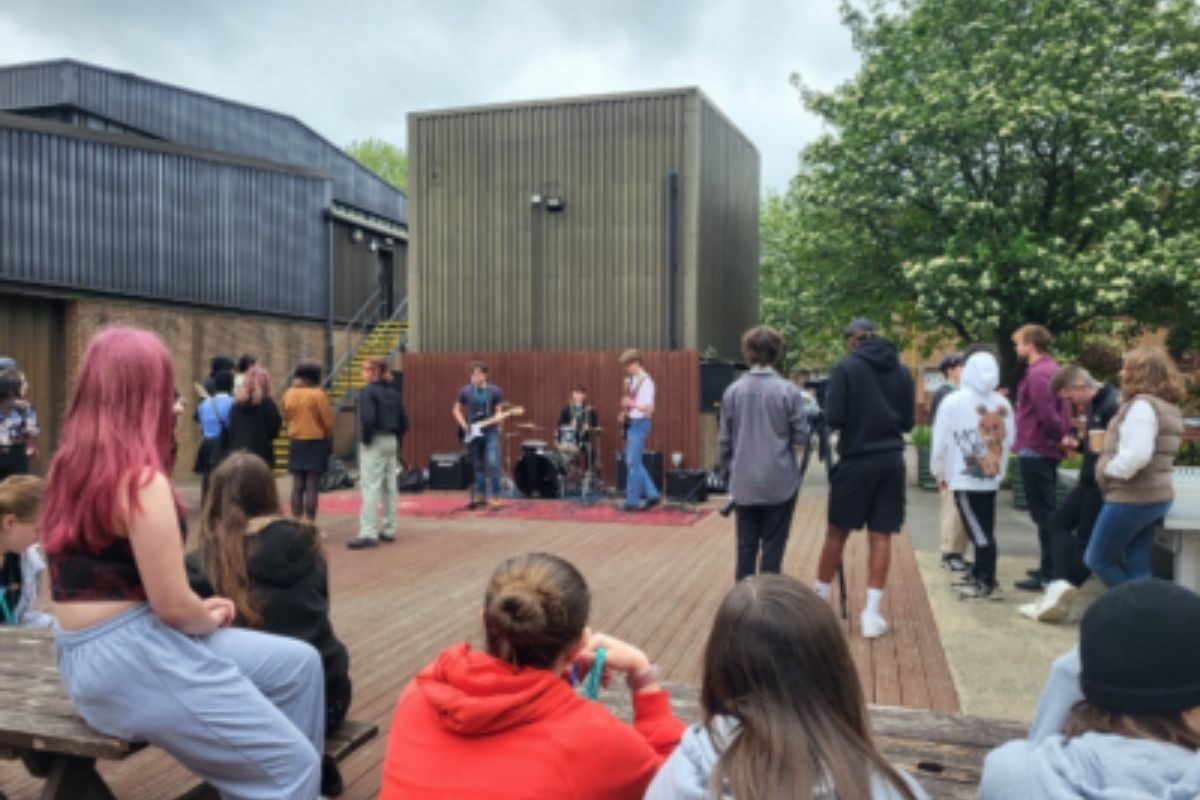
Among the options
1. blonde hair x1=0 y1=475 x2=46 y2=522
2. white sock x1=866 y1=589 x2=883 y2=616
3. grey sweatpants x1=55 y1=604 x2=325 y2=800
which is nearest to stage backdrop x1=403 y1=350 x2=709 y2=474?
white sock x1=866 y1=589 x2=883 y2=616

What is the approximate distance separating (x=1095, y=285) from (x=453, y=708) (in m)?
15.9

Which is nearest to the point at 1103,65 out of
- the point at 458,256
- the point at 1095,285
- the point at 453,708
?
the point at 1095,285

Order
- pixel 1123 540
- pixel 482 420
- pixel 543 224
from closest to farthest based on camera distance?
1. pixel 1123 540
2. pixel 482 420
3. pixel 543 224

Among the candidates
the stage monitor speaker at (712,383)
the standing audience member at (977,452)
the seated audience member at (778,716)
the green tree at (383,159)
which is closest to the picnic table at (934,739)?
the seated audience member at (778,716)

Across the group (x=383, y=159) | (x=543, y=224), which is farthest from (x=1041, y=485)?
(x=383, y=159)

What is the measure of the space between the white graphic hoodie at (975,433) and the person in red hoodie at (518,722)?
5020 mm

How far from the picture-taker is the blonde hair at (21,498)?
370 centimetres

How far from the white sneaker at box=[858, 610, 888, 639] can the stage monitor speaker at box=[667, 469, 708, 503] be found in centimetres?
695

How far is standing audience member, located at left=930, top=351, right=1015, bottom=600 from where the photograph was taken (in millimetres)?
6312

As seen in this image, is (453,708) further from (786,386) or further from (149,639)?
(786,386)

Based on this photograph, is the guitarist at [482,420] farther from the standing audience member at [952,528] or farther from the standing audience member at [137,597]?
the standing audience member at [137,597]

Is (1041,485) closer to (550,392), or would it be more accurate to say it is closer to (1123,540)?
(1123,540)

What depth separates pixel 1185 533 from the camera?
536 centimetres

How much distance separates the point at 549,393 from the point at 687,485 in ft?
11.8
